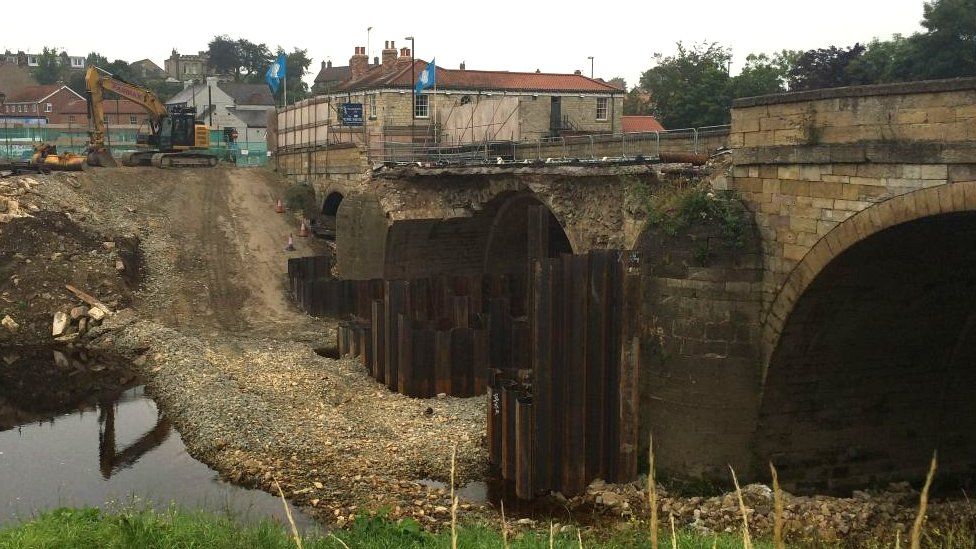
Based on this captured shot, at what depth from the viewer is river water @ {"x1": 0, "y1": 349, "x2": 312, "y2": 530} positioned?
51.5 feet

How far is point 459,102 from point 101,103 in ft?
59.4

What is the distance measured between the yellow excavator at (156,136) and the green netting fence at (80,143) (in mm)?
7251

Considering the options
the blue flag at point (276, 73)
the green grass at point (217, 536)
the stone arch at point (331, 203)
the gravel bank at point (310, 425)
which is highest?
the blue flag at point (276, 73)

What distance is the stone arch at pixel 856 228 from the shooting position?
11312mm

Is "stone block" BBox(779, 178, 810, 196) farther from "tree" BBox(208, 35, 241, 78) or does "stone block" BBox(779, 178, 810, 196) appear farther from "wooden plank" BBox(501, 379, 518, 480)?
"tree" BBox(208, 35, 241, 78)

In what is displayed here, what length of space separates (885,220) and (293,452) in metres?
11.7

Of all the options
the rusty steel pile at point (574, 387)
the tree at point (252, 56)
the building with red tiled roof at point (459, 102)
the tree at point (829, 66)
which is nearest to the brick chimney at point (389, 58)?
the building with red tiled roof at point (459, 102)

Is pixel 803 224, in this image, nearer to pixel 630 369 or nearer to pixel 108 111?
pixel 630 369

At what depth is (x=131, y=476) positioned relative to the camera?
57.2ft

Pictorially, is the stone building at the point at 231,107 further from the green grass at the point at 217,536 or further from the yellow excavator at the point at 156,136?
the green grass at the point at 217,536

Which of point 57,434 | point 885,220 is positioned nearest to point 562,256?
point 885,220

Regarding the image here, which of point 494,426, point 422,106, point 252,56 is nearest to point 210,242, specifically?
point 422,106

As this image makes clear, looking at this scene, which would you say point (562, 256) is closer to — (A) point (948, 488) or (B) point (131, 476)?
(A) point (948, 488)

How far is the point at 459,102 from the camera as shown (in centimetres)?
4119
